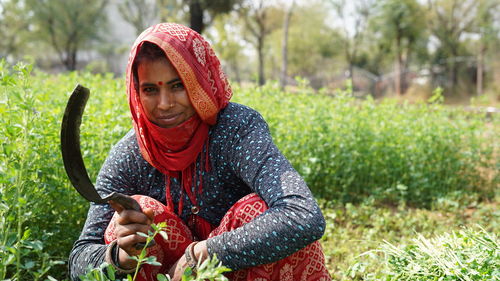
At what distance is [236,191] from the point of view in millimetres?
1923

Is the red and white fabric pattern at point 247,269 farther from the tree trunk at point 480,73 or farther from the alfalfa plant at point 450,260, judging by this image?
the tree trunk at point 480,73

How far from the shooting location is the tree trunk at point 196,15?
1357 centimetres

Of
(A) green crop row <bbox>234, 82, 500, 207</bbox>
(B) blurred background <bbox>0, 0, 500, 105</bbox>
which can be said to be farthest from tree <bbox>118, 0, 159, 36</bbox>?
(A) green crop row <bbox>234, 82, 500, 207</bbox>

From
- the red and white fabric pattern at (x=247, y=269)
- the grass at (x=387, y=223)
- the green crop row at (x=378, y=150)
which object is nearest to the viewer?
the red and white fabric pattern at (x=247, y=269)

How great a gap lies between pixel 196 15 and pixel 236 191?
41.7 feet

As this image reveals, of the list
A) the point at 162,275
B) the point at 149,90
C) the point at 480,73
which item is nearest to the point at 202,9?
the point at 149,90

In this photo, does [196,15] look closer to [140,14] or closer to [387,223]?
[140,14]

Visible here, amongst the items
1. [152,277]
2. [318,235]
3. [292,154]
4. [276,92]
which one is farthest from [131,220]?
[276,92]

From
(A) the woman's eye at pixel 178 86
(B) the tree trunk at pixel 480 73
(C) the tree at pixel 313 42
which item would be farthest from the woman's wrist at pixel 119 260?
(C) the tree at pixel 313 42

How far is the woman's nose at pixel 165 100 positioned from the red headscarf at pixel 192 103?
0.08 meters

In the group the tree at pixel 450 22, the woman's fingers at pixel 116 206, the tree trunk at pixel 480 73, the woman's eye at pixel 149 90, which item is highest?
the tree at pixel 450 22

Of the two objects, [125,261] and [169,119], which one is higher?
[169,119]

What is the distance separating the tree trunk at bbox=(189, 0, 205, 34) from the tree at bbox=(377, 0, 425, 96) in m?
11.9

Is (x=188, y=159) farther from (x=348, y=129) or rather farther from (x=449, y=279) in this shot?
(x=348, y=129)
